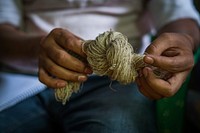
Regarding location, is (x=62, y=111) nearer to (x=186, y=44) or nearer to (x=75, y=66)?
(x=75, y=66)

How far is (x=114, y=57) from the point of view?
62 centimetres

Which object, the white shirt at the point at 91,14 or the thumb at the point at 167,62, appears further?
the white shirt at the point at 91,14

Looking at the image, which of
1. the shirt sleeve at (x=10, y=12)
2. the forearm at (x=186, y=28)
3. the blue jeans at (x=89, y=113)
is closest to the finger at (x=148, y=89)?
the blue jeans at (x=89, y=113)

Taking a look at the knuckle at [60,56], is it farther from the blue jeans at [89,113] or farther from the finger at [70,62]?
the blue jeans at [89,113]

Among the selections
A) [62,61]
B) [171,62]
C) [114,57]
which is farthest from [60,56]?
[171,62]

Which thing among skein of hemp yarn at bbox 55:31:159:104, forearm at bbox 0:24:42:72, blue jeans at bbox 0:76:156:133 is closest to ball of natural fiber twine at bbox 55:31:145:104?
skein of hemp yarn at bbox 55:31:159:104

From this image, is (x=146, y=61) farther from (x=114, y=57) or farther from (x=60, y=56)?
(x=60, y=56)

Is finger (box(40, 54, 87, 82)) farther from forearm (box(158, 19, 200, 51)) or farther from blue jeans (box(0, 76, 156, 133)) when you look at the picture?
forearm (box(158, 19, 200, 51))

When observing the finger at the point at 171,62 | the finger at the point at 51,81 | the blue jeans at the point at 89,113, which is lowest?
the blue jeans at the point at 89,113

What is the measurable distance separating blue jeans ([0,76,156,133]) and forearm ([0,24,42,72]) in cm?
12

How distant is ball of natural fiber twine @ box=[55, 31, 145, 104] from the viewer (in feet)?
2.05

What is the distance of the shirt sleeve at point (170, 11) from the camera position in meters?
1.00

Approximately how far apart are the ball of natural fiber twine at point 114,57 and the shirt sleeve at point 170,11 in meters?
0.40

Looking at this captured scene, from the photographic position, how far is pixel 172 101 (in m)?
0.89
